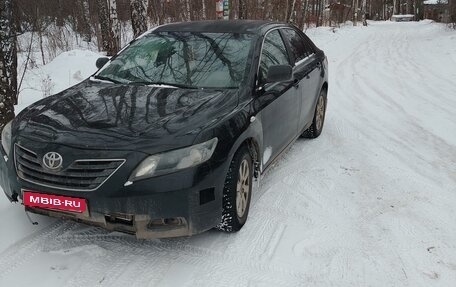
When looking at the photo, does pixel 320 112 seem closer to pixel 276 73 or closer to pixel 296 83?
pixel 296 83

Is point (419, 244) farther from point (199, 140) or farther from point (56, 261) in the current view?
point (56, 261)

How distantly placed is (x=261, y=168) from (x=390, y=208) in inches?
49.1

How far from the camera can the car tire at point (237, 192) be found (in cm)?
332

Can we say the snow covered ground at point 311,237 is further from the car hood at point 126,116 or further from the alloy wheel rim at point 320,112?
the car hood at point 126,116

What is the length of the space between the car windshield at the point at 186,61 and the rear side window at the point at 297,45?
0.97 metres

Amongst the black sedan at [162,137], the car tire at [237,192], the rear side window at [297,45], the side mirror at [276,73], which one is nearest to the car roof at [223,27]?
the black sedan at [162,137]

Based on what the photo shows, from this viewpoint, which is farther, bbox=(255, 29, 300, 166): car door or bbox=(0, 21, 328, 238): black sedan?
bbox=(255, 29, 300, 166): car door

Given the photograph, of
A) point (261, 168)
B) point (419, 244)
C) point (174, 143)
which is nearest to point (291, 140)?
point (261, 168)

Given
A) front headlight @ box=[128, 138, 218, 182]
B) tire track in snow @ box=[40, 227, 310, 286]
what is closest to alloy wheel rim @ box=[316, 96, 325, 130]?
tire track in snow @ box=[40, 227, 310, 286]

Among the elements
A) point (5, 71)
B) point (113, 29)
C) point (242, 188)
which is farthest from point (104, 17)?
point (242, 188)

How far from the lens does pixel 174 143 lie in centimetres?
296

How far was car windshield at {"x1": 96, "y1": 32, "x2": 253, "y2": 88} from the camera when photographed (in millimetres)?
3953

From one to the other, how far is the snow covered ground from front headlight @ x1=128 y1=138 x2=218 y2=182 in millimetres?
701

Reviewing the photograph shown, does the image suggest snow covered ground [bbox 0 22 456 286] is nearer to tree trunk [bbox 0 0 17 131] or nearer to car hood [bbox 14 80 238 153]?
car hood [bbox 14 80 238 153]
